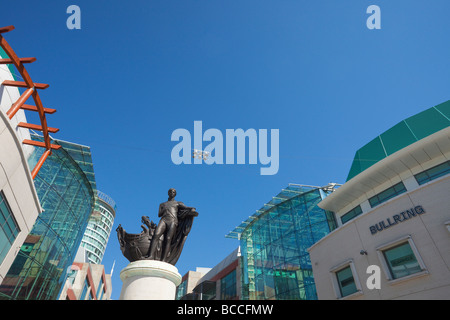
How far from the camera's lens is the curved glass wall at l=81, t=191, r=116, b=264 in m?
97.0

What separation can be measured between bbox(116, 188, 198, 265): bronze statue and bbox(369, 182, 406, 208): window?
52.3ft

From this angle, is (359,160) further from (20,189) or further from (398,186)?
(20,189)

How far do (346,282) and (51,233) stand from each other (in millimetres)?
24261

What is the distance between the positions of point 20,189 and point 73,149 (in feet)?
42.3

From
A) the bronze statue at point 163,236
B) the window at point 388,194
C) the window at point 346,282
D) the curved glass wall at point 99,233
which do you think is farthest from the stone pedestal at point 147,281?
the curved glass wall at point 99,233

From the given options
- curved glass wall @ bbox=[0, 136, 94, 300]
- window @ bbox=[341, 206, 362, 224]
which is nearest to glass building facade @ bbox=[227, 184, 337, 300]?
window @ bbox=[341, 206, 362, 224]

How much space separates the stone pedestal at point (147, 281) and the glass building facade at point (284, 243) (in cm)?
1893

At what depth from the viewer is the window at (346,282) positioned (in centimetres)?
1468

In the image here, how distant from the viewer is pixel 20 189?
48.3 feet

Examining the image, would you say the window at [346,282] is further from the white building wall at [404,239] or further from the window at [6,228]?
the window at [6,228]

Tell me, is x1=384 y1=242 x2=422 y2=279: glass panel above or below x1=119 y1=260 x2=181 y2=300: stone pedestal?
above

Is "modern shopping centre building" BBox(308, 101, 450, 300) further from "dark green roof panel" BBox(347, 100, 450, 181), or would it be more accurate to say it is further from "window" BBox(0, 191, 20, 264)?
"window" BBox(0, 191, 20, 264)

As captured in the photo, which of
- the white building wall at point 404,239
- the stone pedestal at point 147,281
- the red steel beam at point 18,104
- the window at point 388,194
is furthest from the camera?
the window at point 388,194
